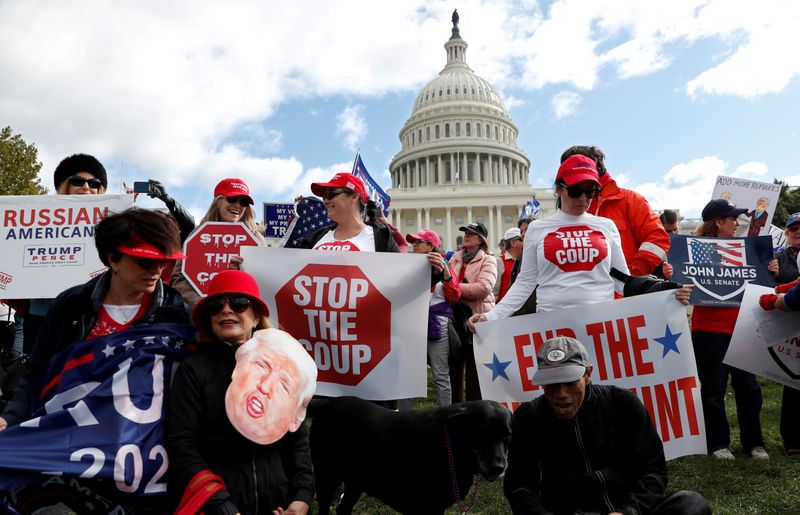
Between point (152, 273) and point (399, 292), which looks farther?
point (399, 292)

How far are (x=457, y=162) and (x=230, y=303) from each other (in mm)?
86368

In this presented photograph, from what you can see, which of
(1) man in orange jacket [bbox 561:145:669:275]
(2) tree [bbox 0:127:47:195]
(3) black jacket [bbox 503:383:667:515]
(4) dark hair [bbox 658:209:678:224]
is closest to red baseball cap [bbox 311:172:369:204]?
(1) man in orange jacket [bbox 561:145:669:275]

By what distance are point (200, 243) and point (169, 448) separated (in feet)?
7.69

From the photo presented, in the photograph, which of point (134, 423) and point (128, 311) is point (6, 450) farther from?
point (128, 311)

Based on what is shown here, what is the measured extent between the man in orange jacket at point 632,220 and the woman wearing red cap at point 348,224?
1.53m

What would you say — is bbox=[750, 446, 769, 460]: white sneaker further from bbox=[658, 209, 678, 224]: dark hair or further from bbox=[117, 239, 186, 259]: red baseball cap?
bbox=[117, 239, 186, 259]: red baseball cap

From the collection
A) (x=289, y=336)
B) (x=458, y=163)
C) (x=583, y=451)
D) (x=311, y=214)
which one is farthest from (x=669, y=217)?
(x=458, y=163)

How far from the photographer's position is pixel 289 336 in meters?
2.70

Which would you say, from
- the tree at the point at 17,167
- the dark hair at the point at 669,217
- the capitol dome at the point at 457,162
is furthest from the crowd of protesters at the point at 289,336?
the capitol dome at the point at 457,162

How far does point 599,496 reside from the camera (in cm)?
269

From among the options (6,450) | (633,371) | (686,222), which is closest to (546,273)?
(633,371)

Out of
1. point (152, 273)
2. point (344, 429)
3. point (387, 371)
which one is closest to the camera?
point (152, 273)

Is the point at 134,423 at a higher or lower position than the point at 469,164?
lower

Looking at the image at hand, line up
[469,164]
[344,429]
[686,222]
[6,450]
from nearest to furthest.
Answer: [6,450], [344,429], [686,222], [469,164]
